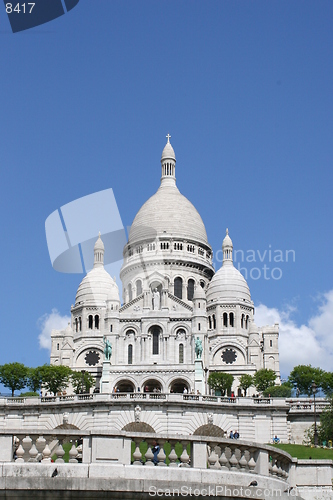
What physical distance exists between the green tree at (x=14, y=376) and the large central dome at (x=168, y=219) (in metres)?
35.8

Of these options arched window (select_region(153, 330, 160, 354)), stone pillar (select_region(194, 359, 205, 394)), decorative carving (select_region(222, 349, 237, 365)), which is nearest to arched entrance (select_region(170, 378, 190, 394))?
stone pillar (select_region(194, 359, 205, 394))

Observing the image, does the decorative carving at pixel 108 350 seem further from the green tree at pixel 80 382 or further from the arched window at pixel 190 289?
the arched window at pixel 190 289

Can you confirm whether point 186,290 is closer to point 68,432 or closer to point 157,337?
point 157,337

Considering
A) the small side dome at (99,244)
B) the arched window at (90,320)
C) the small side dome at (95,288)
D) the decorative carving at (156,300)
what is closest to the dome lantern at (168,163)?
the small side dome at (99,244)

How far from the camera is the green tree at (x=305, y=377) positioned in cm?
8938

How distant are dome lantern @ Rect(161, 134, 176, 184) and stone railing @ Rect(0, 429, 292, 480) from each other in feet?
374

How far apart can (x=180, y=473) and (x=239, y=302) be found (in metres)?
93.9

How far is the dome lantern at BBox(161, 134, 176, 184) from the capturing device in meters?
127

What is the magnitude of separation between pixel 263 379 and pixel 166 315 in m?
13.9

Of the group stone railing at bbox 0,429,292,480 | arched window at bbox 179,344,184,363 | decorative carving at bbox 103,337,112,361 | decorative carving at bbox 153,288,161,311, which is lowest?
stone railing at bbox 0,429,292,480

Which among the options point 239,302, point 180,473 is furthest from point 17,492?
point 239,302

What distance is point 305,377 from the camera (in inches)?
3538

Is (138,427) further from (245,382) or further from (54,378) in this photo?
(245,382)

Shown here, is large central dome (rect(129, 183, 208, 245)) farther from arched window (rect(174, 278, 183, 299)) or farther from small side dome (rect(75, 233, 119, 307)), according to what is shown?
arched window (rect(174, 278, 183, 299))
